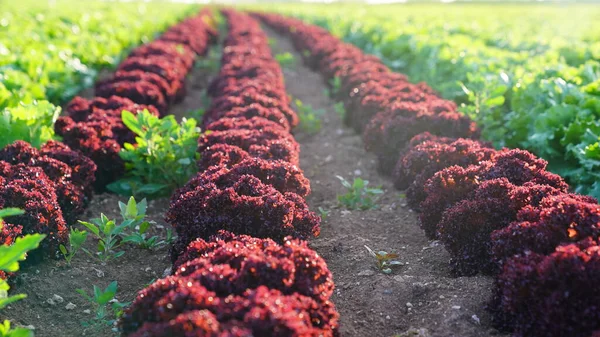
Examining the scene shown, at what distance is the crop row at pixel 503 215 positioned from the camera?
3.29 metres

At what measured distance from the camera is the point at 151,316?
3180mm

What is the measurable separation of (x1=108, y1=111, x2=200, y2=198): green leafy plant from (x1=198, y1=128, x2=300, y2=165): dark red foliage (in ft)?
0.65

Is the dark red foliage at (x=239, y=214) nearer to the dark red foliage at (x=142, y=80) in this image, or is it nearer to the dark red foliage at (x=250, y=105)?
the dark red foliage at (x=250, y=105)

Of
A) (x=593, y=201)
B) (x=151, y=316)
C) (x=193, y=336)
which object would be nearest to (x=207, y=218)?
(x=151, y=316)

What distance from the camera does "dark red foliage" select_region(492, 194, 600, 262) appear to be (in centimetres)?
364

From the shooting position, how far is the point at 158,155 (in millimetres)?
6363

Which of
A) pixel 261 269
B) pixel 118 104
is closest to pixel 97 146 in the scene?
pixel 118 104

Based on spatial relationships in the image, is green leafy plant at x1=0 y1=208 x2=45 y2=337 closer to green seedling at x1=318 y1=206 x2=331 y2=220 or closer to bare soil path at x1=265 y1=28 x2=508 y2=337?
bare soil path at x1=265 y1=28 x2=508 y2=337

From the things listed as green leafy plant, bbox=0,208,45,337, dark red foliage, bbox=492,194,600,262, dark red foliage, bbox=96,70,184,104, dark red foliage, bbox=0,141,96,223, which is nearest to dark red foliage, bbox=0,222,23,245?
dark red foliage, bbox=0,141,96,223

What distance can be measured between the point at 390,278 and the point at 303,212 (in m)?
0.84

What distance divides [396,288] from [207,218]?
150 cm

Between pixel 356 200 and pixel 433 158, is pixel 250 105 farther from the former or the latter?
pixel 433 158

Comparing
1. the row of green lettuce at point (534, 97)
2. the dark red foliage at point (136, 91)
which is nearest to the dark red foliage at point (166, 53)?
the dark red foliage at point (136, 91)

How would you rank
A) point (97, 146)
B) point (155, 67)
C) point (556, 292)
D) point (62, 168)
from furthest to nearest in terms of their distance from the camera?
point (155, 67) < point (97, 146) < point (62, 168) < point (556, 292)
